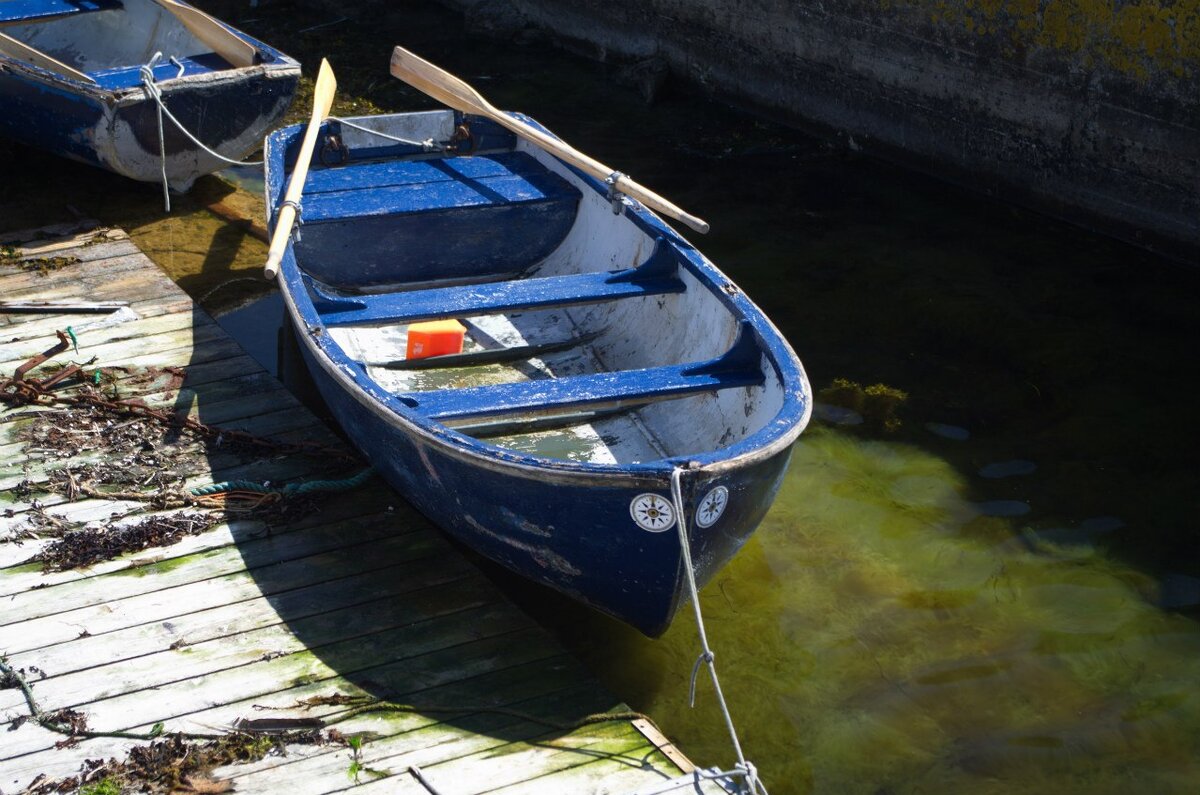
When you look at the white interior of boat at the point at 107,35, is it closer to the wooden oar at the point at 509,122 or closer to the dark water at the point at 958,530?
the wooden oar at the point at 509,122

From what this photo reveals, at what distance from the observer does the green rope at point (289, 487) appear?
4.91m

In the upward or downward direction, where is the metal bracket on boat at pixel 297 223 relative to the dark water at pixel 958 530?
upward

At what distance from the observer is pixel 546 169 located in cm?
686

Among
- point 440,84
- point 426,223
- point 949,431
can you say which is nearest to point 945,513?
point 949,431

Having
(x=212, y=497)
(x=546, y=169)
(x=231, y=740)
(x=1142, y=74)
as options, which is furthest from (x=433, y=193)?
(x=1142, y=74)

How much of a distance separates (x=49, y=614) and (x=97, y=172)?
5132 millimetres

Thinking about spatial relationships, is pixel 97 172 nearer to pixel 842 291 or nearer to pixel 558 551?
pixel 842 291

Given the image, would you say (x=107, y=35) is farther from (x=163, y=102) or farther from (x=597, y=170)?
(x=597, y=170)

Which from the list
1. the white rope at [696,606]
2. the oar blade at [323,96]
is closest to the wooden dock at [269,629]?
the white rope at [696,606]

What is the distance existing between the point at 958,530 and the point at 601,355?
177 cm

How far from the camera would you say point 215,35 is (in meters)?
8.34

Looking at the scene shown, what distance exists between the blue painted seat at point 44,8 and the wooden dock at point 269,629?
4653mm

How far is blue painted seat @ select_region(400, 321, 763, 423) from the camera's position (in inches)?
176

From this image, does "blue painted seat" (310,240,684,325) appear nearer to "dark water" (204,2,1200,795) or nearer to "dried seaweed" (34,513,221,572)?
"dried seaweed" (34,513,221,572)
